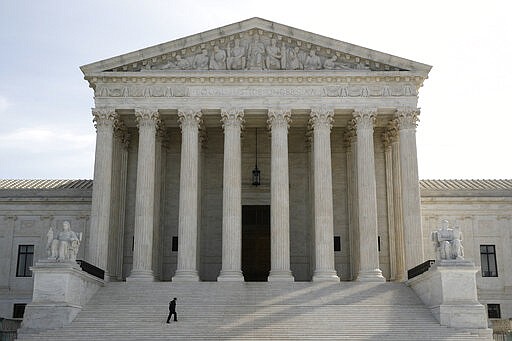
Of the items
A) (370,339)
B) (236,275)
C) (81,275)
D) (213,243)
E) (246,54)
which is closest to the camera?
(370,339)

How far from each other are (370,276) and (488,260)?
41.7ft

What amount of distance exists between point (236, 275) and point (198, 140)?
9781mm

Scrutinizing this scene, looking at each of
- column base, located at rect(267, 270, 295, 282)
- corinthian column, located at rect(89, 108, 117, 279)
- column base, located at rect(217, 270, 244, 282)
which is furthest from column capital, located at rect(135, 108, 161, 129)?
column base, located at rect(267, 270, 295, 282)

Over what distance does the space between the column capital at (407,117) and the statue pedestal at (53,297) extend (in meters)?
21.2

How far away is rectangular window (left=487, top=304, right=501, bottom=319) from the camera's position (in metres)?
46.5

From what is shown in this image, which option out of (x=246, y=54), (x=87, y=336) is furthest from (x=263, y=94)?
(x=87, y=336)

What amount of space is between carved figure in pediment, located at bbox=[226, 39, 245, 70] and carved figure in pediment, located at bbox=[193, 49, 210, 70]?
4.44ft

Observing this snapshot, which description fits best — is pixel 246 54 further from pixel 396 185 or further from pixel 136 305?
pixel 136 305

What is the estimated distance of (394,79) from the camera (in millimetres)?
42406

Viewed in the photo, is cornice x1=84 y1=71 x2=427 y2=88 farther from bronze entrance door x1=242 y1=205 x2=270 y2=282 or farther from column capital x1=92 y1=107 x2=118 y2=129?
bronze entrance door x1=242 y1=205 x2=270 y2=282

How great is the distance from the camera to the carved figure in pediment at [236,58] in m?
42.9

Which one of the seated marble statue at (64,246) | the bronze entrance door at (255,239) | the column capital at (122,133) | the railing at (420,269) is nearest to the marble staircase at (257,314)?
the railing at (420,269)

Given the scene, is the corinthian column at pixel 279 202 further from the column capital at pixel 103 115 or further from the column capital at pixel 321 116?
the column capital at pixel 103 115

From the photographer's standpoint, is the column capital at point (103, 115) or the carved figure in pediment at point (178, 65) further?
the carved figure in pediment at point (178, 65)
